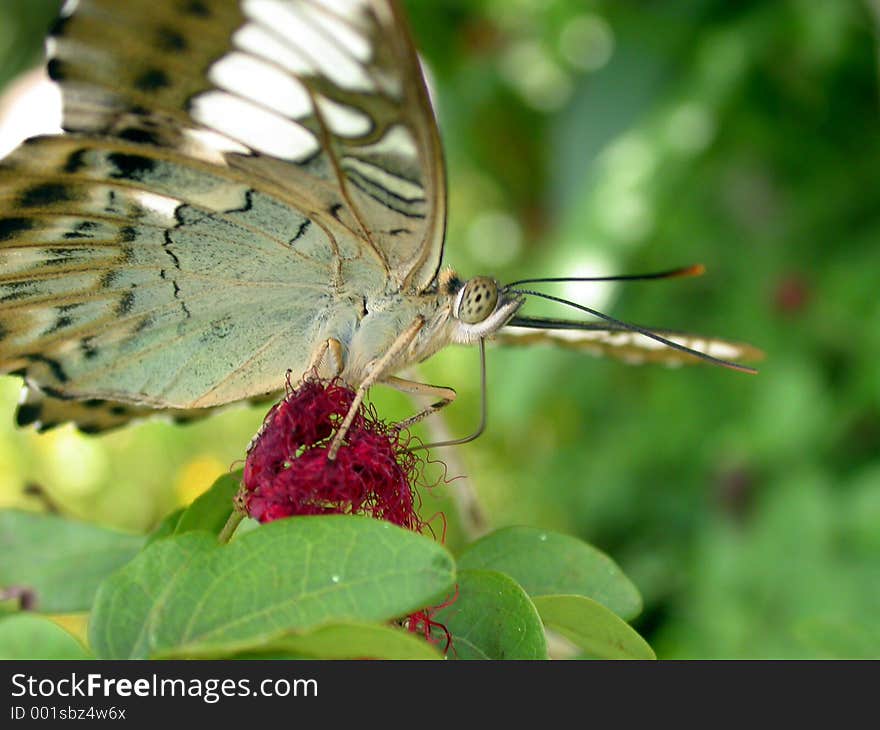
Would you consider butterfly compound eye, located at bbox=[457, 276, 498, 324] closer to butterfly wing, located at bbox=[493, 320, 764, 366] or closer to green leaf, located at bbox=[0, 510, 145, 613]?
butterfly wing, located at bbox=[493, 320, 764, 366]

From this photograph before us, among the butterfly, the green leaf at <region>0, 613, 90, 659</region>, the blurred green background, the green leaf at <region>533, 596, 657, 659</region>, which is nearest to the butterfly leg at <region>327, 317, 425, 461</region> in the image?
the butterfly

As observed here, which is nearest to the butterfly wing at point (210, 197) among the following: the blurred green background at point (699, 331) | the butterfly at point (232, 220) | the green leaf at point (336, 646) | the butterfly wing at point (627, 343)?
the butterfly at point (232, 220)

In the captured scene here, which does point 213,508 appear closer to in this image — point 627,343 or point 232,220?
point 232,220

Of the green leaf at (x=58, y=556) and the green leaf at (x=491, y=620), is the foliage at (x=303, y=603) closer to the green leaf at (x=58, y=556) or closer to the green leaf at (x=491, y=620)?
the green leaf at (x=491, y=620)

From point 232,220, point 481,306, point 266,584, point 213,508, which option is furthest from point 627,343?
point 266,584
